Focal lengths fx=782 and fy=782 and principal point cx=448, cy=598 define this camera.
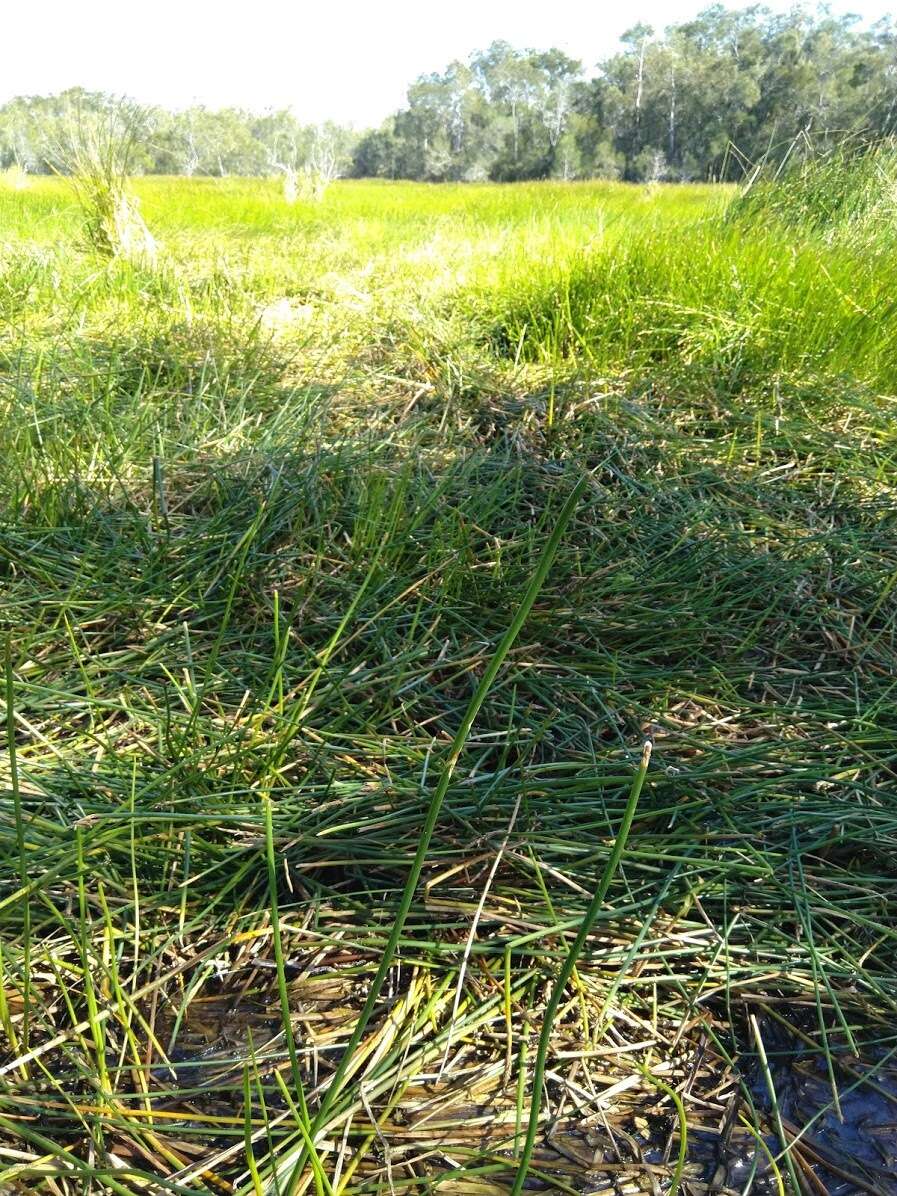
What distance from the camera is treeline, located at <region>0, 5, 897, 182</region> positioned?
4.95 metres

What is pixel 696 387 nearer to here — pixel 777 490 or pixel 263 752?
pixel 777 490

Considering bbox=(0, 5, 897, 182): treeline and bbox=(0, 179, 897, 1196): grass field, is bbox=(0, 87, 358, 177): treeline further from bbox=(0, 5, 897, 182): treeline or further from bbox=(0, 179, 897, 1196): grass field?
bbox=(0, 179, 897, 1196): grass field

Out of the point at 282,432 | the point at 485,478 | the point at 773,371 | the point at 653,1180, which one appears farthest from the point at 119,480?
the point at 773,371

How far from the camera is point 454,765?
28.8 inches

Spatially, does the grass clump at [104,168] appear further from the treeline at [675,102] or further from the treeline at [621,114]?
the treeline at [675,102]

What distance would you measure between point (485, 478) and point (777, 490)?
71 cm

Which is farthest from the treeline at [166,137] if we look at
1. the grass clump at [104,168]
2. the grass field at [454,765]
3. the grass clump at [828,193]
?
the grass clump at [828,193]

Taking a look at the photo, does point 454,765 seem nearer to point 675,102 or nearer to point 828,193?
point 828,193

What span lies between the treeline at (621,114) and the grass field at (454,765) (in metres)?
2.13

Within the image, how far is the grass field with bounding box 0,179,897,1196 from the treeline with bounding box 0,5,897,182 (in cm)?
213

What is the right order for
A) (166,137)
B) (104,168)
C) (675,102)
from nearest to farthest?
1. (104,168)
2. (166,137)
3. (675,102)

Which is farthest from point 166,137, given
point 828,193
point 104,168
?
point 828,193

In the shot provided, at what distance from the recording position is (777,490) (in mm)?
1891

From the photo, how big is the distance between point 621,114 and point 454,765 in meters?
16.1
